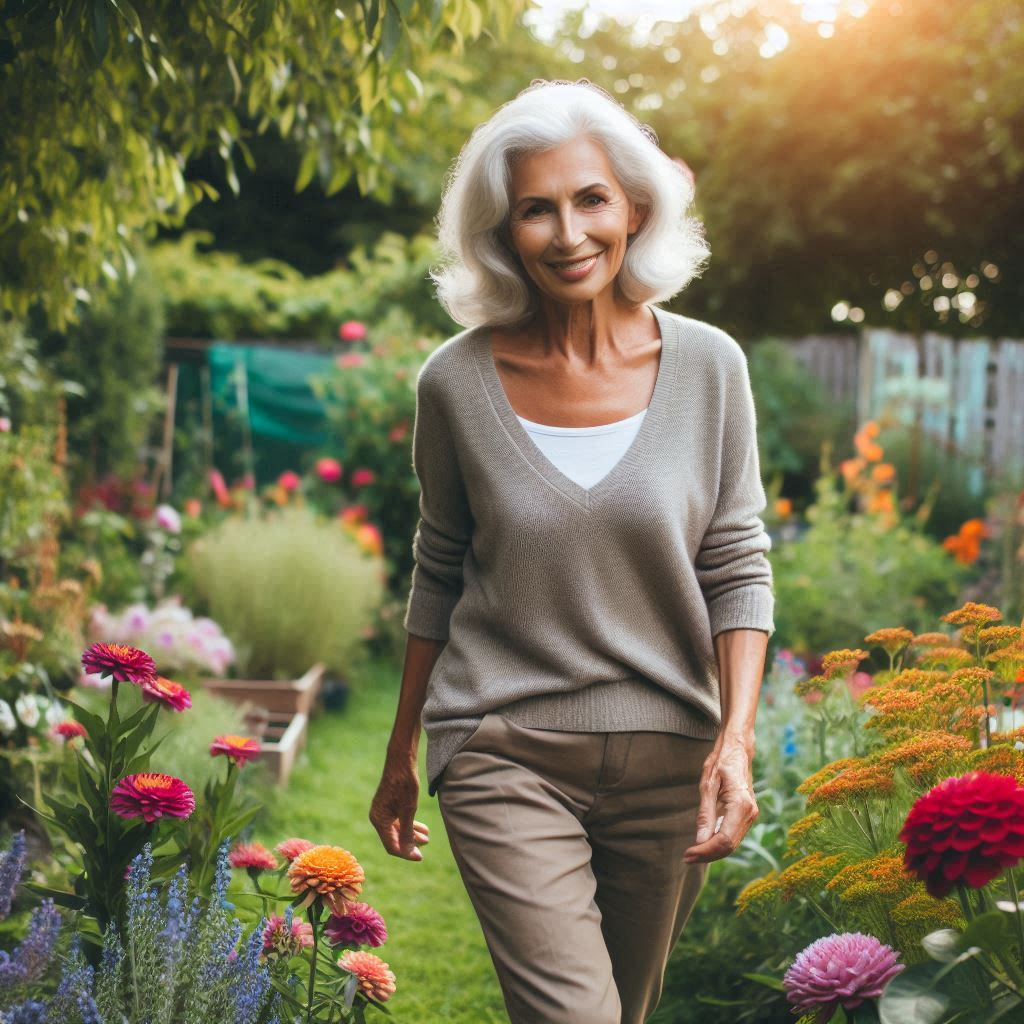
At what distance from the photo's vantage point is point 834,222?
1236cm

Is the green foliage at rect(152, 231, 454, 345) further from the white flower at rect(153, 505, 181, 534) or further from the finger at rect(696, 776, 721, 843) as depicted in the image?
the finger at rect(696, 776, 721, 843)

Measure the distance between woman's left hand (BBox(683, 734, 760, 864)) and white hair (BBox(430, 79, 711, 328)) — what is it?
0.84m

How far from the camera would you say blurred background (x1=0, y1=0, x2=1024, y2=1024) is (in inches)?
123

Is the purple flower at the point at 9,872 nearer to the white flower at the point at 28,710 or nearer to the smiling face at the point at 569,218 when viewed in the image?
the smiling face at the point at 569,218

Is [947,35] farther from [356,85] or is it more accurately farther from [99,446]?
[356,85]

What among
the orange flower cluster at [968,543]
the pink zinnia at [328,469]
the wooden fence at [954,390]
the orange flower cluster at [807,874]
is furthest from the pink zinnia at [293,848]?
the wooden fence at [954,390]

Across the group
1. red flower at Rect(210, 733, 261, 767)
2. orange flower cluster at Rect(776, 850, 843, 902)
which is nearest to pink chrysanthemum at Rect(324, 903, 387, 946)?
red flower at Rect(210, 733, 261, 767)

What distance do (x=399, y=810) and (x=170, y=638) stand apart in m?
3.37

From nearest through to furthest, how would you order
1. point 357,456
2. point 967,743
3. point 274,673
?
point 967,743, point 274,673, point 357,456

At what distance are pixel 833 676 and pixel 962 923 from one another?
900 millimetres

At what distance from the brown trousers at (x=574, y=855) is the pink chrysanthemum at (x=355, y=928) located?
0.18m

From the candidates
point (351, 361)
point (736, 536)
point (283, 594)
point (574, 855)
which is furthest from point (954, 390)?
point (574, 855)

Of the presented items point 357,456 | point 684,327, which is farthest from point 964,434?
point 684,327

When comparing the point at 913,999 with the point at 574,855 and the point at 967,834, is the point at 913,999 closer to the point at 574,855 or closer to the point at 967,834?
the point at 967,834
